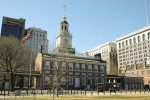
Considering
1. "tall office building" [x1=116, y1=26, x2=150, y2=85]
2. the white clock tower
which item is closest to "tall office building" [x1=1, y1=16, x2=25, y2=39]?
"tall office building" [x1=116, y1=26, x2=150, y2=85]

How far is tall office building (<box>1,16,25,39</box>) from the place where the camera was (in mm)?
171250

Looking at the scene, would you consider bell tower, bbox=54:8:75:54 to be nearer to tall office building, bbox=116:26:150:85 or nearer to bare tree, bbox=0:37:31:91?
bare tree, bbox=0:37:31:91

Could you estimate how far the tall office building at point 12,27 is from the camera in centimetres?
17125

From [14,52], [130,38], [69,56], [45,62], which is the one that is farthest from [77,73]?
[130,38]

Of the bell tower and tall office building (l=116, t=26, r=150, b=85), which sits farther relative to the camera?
tall office building (l=116, t=26, r=150, b=85)

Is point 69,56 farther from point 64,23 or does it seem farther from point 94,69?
point 64,23

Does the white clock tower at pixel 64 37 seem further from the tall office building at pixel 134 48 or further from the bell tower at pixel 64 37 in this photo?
the tall office building at pixel 134 48

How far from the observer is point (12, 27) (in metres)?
177

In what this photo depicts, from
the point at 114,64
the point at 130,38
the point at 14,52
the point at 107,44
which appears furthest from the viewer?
the point at 107,44

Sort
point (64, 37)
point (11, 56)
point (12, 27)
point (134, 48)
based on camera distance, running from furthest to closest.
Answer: point (12, 27) → point (134, 48) → point (64, 37) → point (11, 56)

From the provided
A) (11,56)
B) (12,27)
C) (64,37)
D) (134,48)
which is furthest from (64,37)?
(12,27)

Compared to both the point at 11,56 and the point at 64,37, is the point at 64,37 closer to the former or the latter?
the point at 64,37

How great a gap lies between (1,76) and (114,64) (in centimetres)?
12282

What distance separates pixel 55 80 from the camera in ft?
104
